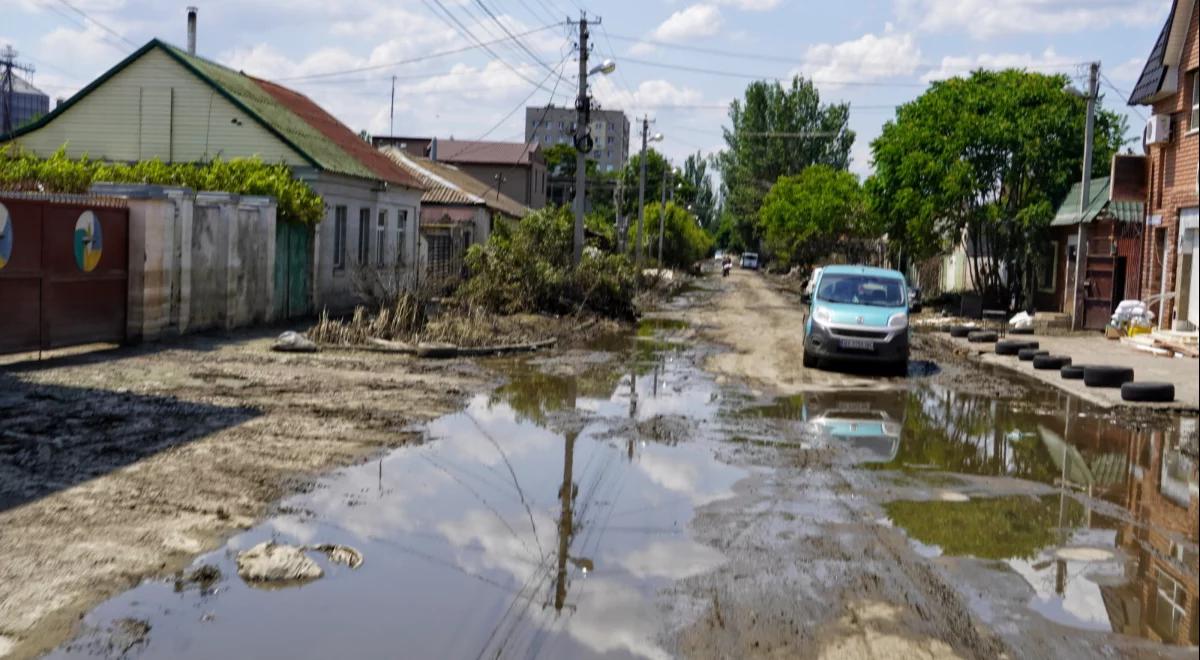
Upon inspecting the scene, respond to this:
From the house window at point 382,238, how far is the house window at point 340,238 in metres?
2.55

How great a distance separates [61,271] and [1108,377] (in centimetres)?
1490

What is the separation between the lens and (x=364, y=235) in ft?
103

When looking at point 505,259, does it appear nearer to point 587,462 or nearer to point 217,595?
point 587,462

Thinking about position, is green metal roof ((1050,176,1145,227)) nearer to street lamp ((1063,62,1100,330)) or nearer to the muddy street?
street lamp ((1063,62,1100,330))

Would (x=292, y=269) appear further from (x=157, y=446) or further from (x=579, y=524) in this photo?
(x=579, y=524)

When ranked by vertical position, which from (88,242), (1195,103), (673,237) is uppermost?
(1195,103)

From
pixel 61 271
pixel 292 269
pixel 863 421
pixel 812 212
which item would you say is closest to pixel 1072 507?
pixel 863 421

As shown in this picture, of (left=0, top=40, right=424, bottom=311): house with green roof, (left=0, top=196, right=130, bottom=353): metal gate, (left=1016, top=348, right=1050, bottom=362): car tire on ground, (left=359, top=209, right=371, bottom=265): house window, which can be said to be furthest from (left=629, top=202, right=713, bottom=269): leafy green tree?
(left=0, top=196, right=130, bottom=353): metal gate

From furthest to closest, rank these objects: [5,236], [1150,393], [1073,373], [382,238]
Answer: [382,238] → [1073,373] → [1150,393] → [5,236]

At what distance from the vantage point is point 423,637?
19.9 ft

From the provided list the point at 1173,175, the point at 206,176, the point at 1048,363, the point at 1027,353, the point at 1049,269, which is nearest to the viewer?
the point at 1048,363

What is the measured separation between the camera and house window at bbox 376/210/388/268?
3250cm

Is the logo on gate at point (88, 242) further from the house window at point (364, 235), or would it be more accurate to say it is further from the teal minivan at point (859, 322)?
the house window at point (364, 235)

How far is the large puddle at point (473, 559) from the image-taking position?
598 cm
